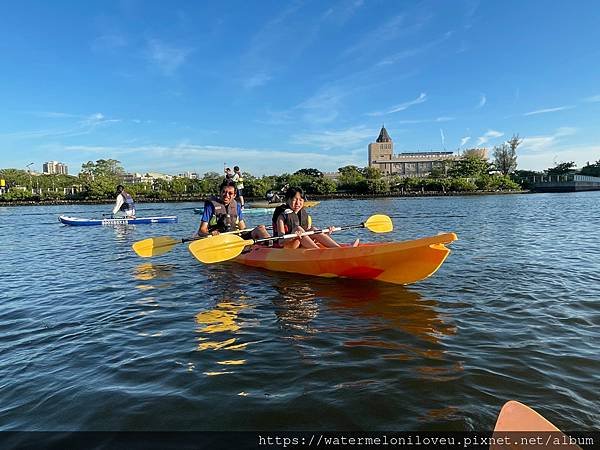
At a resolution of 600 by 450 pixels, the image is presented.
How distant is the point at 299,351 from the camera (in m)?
4.46

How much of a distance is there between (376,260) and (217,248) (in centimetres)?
339

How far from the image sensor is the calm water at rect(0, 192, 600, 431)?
325cm

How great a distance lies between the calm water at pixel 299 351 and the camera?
10.7 ft

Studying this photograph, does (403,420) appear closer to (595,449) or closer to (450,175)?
(595,449)

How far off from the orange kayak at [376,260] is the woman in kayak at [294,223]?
0.34 metres

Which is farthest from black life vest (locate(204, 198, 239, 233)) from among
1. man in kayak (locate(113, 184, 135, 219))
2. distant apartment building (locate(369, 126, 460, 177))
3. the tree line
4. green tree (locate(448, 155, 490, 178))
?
distant apartment building (locate(369, 126, 460, 177))

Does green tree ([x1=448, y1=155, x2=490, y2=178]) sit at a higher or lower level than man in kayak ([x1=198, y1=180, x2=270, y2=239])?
higher

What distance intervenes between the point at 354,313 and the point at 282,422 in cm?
282

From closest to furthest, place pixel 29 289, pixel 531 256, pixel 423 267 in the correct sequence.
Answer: pixel 423 267
pixel 29 289
pixel 531 256

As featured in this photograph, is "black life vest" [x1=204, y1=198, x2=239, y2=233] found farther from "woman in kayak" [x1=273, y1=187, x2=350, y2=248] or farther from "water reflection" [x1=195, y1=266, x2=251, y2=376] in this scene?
"water reflection" [x1=195, y1=266, x2=251, y2=376]

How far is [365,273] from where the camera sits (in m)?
7.27

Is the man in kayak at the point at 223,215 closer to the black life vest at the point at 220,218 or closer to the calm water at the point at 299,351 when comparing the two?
the black life vest at the point at 220,218

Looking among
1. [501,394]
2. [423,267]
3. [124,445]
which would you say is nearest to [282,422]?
[124,445]

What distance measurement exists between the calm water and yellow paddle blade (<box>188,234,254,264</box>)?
0.50 m
